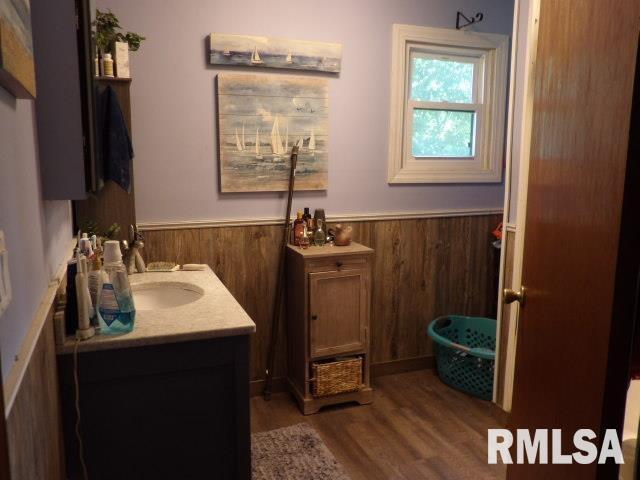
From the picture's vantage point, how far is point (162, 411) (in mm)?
1556

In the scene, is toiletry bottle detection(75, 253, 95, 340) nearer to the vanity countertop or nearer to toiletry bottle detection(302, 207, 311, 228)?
the vanity countertop

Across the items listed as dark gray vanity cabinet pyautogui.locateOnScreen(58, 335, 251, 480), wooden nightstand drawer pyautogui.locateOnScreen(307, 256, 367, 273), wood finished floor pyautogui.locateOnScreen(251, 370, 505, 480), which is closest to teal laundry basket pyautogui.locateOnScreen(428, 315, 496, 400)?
wood finished floor pyautogui.locateOnScreen(251, 370, 505, 480)

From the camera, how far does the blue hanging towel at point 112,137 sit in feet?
7.20

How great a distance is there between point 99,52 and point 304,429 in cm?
200

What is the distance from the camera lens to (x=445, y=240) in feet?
11.0

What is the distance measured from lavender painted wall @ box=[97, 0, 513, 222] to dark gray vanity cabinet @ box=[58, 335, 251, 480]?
51.2 inches

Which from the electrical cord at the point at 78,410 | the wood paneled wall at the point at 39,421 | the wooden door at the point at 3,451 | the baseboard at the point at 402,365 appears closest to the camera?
the wooden door at the point at 3,451

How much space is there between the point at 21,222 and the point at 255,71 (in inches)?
76.5

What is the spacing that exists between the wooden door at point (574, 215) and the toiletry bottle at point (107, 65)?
1719 mm

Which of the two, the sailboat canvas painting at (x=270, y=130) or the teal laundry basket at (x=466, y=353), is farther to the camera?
the teal laundry basket at (x=466, y=353)

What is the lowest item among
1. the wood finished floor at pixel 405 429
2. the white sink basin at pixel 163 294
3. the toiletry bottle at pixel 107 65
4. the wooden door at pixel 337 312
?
the wood finished floor at pixel 405 429

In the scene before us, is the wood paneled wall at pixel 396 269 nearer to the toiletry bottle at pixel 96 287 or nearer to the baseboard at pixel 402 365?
the baseboard at pixel 402 365

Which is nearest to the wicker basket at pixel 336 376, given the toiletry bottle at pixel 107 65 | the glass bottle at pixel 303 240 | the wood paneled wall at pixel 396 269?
the wood paneled wall at pixel 396 269

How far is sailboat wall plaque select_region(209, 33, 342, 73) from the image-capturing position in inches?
105
